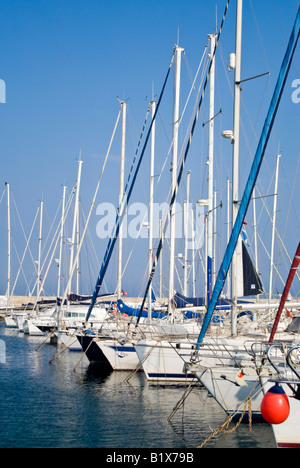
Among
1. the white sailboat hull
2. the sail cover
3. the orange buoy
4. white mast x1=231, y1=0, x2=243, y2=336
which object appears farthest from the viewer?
the white sailboat hull

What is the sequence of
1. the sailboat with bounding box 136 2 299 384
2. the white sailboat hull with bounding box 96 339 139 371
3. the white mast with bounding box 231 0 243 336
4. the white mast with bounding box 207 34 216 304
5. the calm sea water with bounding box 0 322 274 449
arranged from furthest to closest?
the white sailboat hull with bounding box 96 339 139 371 → the white mast with bounding box 207 34 216 304 → the white mast with bounding box 231 0 243 336 → the sailboat with bounding box 136 2 299 384 → the calm sea water with bounding box 0 322 274 449

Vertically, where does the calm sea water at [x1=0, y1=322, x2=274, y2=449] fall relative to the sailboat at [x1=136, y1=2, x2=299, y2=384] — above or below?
below

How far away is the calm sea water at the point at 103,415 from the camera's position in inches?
564

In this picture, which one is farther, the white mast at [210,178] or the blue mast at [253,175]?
the white mast at [210,178]

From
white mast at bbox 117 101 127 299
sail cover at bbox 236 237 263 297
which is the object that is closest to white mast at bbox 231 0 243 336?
sail cover at bbox 236 237 263 297

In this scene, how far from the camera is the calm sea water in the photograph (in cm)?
1434

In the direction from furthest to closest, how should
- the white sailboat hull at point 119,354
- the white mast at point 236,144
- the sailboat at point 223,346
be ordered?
the white sailboat hull at point 119,354, the white mast at point 236,144, the sailboat at point 223,346

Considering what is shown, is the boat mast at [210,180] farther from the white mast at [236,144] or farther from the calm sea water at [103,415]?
the calm sea water at [103,415]

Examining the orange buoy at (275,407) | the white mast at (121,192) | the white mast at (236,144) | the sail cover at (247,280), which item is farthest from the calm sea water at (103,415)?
the white mast at (121,192)

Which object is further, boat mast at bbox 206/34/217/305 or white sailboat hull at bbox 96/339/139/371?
white sailboat hull at bbox 96/339/139/371

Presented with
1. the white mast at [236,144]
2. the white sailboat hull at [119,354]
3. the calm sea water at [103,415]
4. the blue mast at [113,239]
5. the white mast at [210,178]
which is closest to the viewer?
the calm sea water at [103,415]

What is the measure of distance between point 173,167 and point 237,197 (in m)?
8.32

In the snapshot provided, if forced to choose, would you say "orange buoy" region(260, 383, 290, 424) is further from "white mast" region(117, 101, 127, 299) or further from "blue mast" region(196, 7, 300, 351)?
"white mast" region(117, 101, 127, 299)

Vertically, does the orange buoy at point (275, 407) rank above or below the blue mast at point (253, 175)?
below
